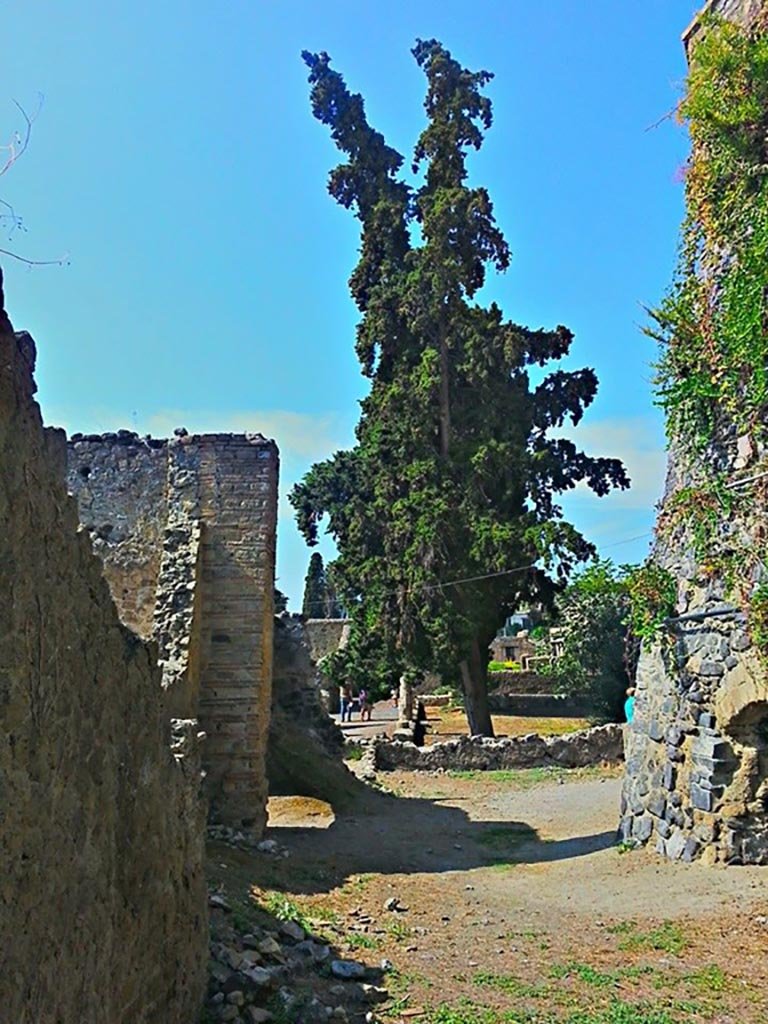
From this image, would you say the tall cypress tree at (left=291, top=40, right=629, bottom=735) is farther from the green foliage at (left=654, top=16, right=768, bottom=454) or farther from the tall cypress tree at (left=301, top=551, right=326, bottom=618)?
the tall cypress tree at (left=301, top=551, right=326, bottom=618)

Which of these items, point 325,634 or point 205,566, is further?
point 325,634

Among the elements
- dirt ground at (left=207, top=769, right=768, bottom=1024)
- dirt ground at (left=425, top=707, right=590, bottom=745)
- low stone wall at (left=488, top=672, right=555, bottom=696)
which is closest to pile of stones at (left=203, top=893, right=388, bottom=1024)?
dirt ground at (left=207, top=769, right=768, bottom=1024)

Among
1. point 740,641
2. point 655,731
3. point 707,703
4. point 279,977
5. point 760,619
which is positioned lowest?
point 279,977

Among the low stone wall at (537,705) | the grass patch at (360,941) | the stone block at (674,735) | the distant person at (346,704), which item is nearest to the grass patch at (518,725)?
the low stone wall at (537,705)

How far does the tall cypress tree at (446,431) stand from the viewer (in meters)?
20.2

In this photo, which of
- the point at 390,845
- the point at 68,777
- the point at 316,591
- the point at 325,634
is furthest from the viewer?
the point at 316,591

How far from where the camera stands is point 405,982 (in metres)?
5.95

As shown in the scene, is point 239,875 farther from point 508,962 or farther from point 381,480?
point 381,480

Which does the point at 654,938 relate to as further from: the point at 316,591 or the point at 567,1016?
the point at 316,591

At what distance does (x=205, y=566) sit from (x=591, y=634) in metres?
17.6

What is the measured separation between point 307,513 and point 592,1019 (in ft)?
68.7

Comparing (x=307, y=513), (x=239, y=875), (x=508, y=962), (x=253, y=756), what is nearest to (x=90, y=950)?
(x=508, y=962)

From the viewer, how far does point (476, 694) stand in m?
21.1

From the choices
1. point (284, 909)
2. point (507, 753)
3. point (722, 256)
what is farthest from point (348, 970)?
point (507, 753)
